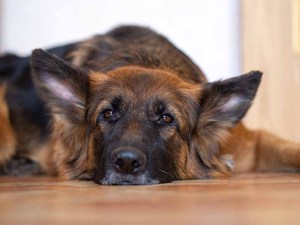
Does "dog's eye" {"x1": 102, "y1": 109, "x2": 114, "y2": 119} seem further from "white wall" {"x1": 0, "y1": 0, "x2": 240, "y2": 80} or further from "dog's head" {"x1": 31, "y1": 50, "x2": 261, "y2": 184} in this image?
"white wall" {"x1": 0, "y1": 0, "x2": 240, "y2": 80}

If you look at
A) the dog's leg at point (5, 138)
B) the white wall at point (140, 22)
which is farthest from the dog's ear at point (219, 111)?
the white wall at point (140, 22)

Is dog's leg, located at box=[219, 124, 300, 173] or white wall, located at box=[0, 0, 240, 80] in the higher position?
white wall, located at box=[0, 0, 240, 80]

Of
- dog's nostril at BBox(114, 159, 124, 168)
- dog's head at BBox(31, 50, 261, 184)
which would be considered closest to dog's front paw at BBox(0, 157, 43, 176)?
dog's head at BBox(31, 50, 261, 184)

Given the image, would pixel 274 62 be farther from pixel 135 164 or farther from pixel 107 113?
pixel 135 164

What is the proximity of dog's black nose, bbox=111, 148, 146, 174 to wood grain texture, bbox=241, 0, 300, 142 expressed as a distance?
206 cm

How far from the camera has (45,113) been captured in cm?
304

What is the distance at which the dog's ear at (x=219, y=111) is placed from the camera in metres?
2.46

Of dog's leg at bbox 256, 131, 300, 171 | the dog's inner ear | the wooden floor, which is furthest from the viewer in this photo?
dog's leg at bbox 256, 131, 300, 171

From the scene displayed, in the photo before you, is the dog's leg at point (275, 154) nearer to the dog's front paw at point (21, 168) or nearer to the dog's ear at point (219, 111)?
the dog's ear at point (219, 111)

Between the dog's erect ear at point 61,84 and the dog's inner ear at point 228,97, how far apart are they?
53 centimetres

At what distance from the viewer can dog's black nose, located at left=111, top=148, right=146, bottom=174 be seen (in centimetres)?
200

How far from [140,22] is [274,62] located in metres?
1.00

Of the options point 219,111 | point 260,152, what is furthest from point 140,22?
point 219,111

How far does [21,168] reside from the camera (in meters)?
3.05
